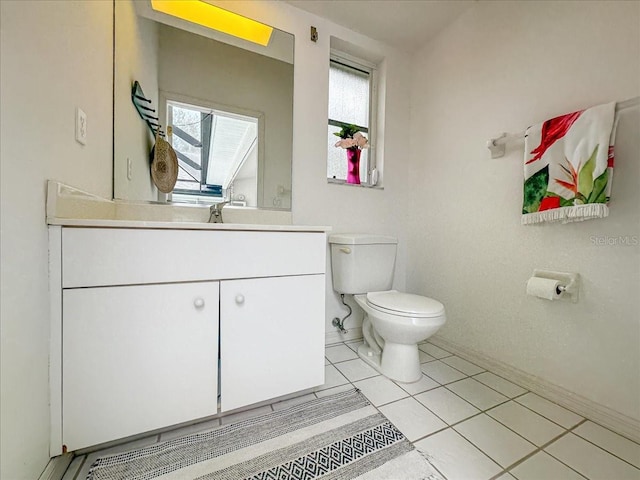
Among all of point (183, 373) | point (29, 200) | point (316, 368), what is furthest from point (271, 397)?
point (29, 200)

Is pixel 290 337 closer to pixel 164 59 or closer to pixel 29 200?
pixel 29 200

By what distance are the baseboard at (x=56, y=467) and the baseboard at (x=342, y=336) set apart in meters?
1.27

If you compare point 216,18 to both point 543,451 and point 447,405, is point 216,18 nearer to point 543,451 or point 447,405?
point 447,405

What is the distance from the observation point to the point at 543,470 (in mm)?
887

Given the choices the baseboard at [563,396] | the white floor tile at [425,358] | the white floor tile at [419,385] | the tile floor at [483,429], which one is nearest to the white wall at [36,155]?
the tile floor at [483,429]

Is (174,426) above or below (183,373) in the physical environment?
below

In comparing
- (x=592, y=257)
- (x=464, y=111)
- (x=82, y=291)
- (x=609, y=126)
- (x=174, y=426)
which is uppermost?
(x=464, y=111)

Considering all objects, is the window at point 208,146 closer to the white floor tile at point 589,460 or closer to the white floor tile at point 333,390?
the white floor tile at point 333,390

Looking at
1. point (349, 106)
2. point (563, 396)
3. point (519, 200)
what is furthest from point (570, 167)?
point (349, 106)

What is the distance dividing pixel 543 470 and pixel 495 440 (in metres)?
0.15

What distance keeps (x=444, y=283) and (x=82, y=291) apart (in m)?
1.86

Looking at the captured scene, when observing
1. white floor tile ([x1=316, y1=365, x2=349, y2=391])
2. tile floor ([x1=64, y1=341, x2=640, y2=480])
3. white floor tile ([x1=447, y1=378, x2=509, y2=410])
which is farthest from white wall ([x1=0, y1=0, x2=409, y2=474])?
white floor tile ([x1=447, y1=378, x2=509, y2=410])

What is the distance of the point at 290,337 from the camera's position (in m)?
1.13

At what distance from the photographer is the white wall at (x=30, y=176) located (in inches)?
23.5
